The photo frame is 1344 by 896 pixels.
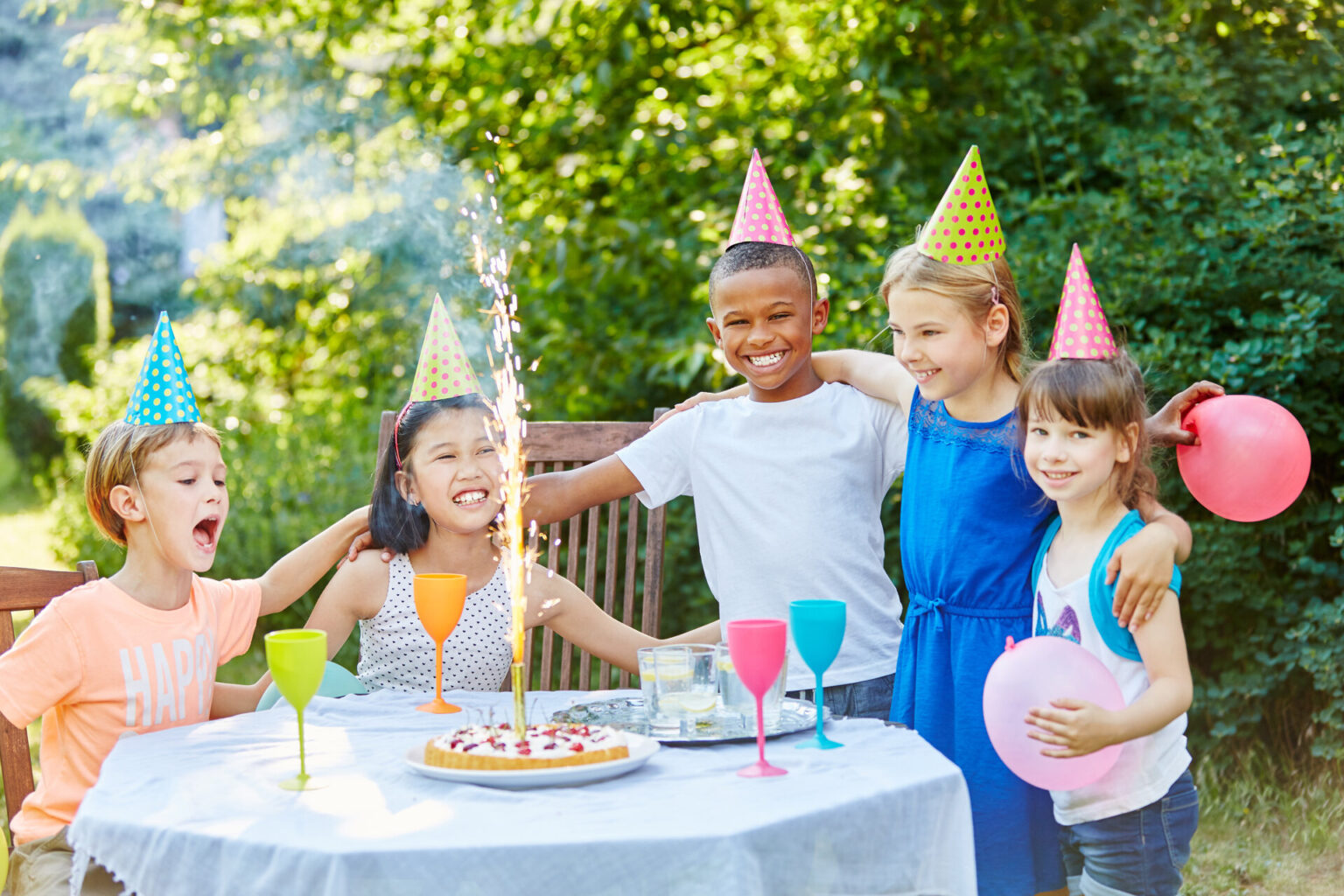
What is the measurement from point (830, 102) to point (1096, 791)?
3070 mm

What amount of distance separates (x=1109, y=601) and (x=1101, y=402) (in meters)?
→ 0.32

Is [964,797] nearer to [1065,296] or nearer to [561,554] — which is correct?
A: [1065,296]

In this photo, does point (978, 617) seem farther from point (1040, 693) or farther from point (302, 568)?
point (302, 568)

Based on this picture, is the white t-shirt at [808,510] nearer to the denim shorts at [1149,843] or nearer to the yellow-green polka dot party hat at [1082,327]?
the yellow-green polka dot party hat at [1082,327]

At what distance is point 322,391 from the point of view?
21.9ft

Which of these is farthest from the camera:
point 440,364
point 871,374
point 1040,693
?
point 871,374

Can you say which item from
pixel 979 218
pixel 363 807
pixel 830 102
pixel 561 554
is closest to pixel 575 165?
pixel 830 102

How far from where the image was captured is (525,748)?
5.05 feet

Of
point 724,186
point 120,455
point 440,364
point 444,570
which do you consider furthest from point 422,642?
point 724,186

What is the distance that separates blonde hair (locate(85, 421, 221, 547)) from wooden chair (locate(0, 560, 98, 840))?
13cm

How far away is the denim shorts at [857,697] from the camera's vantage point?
235 centimetres

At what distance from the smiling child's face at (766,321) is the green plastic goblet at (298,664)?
1.11 meters

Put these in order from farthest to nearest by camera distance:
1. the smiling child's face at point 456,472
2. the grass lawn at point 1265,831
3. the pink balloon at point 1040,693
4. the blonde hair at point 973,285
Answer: the grass lawn at point 1265,831
the smiling child's face at point 456,472
the blonde hair at point 973,285
the pink balloon at point 1040,693

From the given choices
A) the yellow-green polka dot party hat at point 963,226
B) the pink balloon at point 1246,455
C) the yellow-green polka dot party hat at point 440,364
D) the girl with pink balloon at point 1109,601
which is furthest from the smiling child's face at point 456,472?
the pink balloon at point 1246,455
